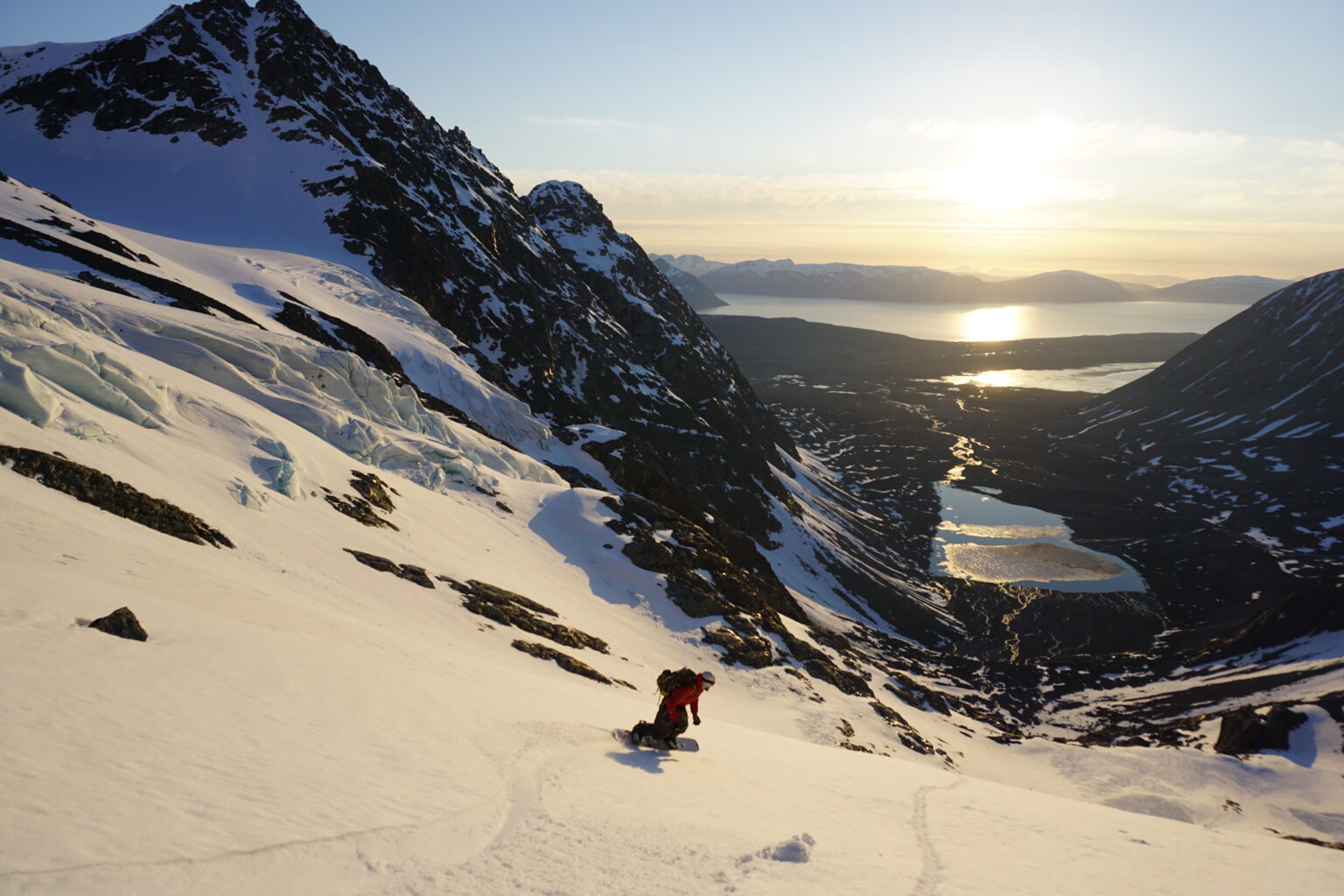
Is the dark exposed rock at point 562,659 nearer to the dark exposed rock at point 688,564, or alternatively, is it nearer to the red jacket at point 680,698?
the red jacket at point 680,698

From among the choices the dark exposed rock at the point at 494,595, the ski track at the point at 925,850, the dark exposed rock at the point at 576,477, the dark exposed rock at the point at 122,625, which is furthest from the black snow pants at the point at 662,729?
the dark exposed rock at the point at 576,477

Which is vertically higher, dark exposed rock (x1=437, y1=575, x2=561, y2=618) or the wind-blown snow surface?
A: the wind-blown snow surface

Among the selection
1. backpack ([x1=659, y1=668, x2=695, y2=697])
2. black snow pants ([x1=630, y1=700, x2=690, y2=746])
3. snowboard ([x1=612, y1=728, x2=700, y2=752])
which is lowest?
snowboard ([x1=612, y1=728, x2=700, y2=752])

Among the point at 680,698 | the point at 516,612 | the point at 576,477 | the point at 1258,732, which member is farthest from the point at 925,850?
the point at 1258,732

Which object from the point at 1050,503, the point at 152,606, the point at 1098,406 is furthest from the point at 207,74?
the point at 1098,406

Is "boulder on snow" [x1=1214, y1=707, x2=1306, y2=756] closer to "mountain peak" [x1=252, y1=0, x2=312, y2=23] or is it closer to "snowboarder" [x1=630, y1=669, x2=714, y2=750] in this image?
"snowboarder" [x1=630, y1=669, x2=714, y2=750]

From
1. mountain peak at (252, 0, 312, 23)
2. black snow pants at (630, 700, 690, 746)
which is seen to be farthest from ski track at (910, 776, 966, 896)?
mountain peak at (252, 0, 312, 23)

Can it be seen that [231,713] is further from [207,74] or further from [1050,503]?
[1050,503]
